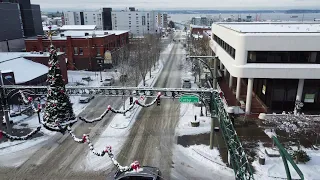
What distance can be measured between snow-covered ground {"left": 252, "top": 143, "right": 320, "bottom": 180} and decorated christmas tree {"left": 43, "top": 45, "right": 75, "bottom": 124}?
1443cm

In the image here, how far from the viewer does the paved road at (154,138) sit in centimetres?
1934

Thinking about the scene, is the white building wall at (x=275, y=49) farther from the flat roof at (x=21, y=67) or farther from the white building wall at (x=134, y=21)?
the white building wall at (x=134, y=21)

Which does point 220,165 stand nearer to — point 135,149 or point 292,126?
point 135,149

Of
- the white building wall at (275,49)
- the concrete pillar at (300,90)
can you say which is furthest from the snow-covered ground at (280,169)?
the white building wall at (275,49)

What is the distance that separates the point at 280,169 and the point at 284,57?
41.7 feet

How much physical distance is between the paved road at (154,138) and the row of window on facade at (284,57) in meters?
9.76

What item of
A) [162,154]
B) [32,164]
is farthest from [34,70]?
[162,154]

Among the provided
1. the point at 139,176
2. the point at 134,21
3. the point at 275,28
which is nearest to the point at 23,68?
the point at 139,176

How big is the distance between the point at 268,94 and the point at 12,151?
987 inches

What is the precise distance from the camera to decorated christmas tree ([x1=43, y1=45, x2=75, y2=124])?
19.2 meters

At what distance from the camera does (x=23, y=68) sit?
113ft

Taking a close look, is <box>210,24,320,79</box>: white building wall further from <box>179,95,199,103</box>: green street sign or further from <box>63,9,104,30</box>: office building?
<box>63,9,104,30</box>: office building

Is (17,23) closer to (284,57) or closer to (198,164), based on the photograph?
(284,57)

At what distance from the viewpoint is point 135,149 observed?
68.3 feet
